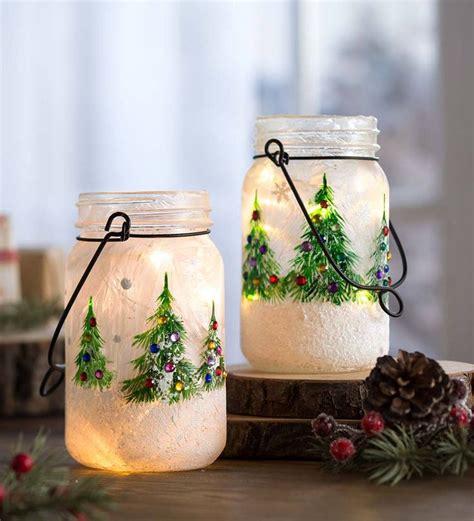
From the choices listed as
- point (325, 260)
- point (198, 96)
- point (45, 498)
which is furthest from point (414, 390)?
point (198, 96)

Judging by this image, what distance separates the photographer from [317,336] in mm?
871

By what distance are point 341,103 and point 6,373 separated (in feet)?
4.26

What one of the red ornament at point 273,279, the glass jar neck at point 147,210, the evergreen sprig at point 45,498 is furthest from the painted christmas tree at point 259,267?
the evergreen sprig at point 45,498

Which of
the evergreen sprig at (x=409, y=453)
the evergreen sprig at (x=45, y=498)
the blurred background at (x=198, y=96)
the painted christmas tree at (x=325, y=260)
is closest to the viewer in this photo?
the evergreen sprig at (x=45, y=498)

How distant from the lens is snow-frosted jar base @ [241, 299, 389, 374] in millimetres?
870

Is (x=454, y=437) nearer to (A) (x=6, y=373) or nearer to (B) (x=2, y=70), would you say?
(A) (x=6, y=373)

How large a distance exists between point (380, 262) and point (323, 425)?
172mm

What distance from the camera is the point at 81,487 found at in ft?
2.08

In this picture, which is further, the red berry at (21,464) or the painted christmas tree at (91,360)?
the painted christmas tree at (91,360)

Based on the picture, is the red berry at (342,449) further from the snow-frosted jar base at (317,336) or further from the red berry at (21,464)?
the red berry at (21,464)

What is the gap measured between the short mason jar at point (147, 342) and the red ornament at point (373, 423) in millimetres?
123

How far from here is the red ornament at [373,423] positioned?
756mm

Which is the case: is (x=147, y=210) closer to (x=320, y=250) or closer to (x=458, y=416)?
(x=320, y=250)

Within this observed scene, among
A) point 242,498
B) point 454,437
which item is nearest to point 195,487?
point 242,498
